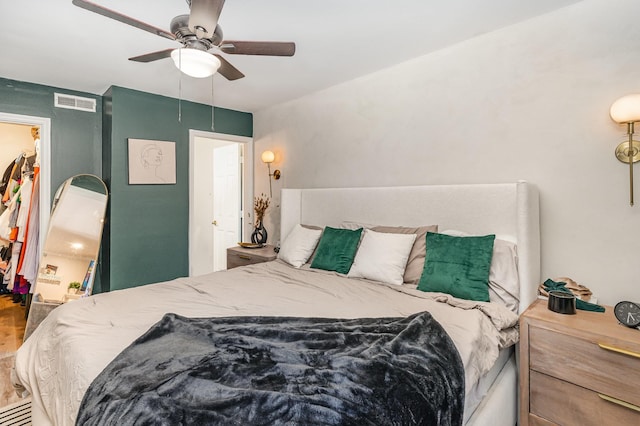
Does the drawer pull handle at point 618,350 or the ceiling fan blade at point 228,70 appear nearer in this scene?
the drawer pull handle at point 618,350

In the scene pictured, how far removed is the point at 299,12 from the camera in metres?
2.01

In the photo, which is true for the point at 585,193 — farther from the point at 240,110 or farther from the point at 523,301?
the point at 240,110

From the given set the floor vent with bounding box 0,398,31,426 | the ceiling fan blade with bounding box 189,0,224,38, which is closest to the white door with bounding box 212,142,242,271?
the floor vent with bounding box 0,398,31,426

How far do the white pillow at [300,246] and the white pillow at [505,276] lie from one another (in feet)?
4.94

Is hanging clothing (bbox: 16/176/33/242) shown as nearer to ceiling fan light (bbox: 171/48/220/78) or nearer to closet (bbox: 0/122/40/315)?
closet (bbox: 0/122/40/315)

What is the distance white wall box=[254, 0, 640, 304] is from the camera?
1.80 meters

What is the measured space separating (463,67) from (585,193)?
123 centimetres

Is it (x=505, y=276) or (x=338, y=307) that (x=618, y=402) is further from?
(x=338, y=307)

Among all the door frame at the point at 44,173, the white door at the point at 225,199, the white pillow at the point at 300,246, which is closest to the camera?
the white pillow at the point at 300,246

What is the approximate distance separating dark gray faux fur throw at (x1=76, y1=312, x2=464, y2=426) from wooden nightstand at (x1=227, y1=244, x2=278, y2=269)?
195cm

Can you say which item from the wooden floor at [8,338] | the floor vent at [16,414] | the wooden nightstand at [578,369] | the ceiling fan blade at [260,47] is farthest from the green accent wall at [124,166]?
the wooden nightstand at [578,369]

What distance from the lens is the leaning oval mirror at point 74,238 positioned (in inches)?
126

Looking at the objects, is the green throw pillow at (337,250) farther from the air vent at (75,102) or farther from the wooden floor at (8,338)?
the air vent at (75,102)

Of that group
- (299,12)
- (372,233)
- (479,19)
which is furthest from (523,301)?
(299,12)
